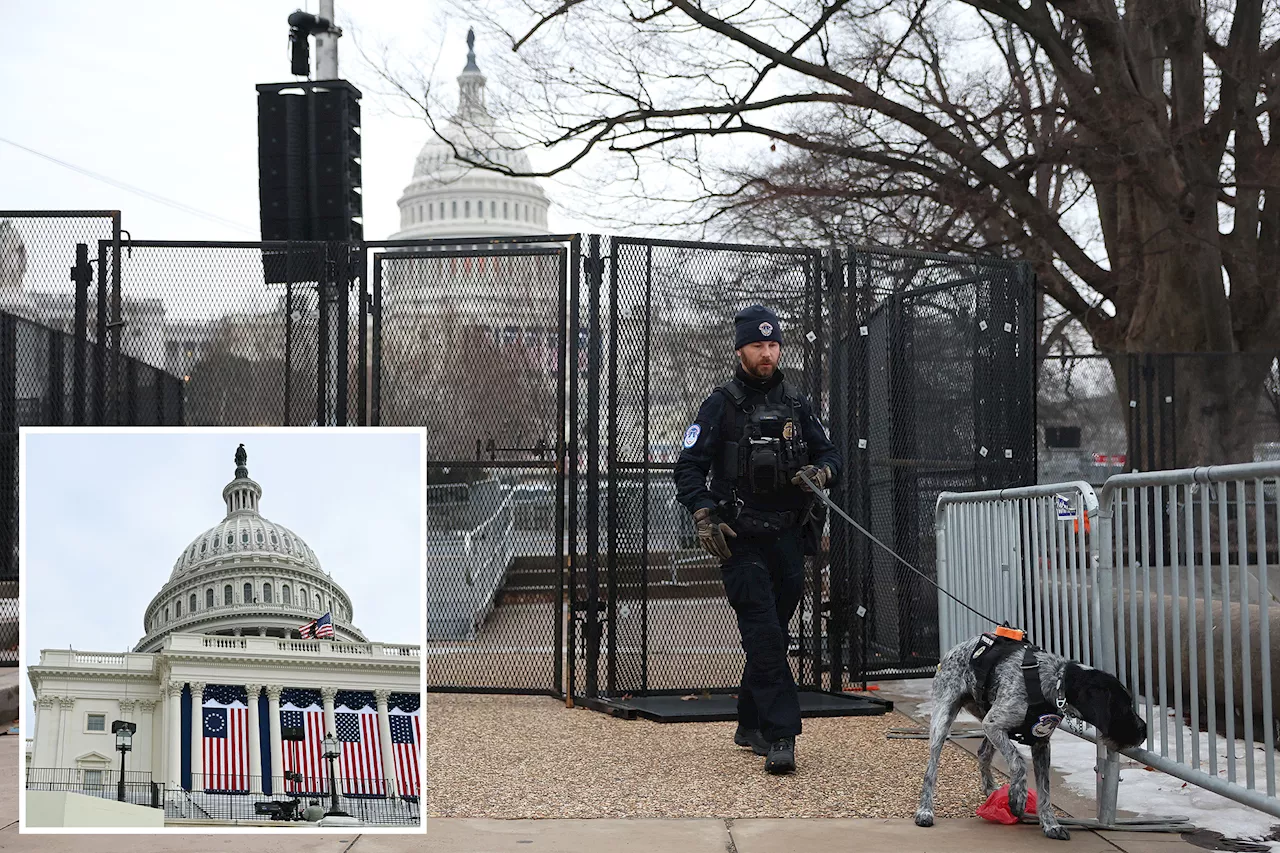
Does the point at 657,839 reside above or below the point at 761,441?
below

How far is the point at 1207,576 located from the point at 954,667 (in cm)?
116

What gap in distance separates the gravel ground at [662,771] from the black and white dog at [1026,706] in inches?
16.8

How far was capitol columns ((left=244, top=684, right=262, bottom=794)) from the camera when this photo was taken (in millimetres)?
2992

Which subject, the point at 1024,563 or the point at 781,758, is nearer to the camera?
the point at 781,758

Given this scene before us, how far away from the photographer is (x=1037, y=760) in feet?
17.8

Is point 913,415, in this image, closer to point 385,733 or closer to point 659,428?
point 659,428

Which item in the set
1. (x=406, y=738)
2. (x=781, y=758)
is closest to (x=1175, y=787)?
(x=781, y=758)

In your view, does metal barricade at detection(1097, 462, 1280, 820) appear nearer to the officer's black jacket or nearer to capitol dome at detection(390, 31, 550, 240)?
the officer's black jacket

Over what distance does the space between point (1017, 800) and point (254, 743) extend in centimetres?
344

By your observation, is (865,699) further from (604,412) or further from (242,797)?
(242,797)

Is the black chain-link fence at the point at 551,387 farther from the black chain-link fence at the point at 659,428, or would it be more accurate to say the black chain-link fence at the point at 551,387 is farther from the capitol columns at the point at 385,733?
the capitol columns at the point at 385,733

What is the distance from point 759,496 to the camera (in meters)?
6.83

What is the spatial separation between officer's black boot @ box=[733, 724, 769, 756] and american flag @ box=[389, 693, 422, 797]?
3594 millimetres

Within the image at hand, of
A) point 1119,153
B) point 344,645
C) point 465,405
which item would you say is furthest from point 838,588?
point 1119,153
